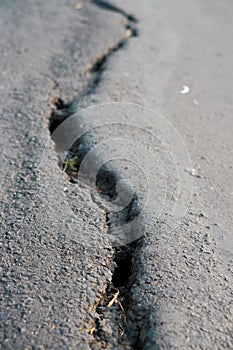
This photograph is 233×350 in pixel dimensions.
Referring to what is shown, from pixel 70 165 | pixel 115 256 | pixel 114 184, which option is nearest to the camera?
pixel 115 256

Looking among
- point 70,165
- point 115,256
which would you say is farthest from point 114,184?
point 115,256

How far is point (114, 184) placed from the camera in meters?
2.55

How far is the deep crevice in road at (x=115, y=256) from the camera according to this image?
188 cm

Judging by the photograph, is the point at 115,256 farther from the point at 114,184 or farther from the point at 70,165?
the point at 70,165

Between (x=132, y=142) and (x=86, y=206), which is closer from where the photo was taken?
(x=86, y=206)

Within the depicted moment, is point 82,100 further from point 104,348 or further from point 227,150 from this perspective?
point 104,348

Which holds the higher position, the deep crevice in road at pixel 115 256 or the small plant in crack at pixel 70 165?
the deep crevice in road at pixel 115 256

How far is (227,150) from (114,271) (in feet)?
3.64

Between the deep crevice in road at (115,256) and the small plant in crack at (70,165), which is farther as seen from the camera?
the small plant in crack at (70,165)

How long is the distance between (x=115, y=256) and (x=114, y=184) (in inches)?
18.0

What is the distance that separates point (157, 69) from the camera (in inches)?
142

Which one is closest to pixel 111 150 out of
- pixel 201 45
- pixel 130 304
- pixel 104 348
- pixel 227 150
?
pixel 227 150

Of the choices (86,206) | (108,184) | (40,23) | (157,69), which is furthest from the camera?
(40,23)

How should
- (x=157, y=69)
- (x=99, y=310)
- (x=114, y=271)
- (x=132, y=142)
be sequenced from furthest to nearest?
(x=157, y=69), (x=132, y=142), (x=114, y=271), (x=99, y=310)
